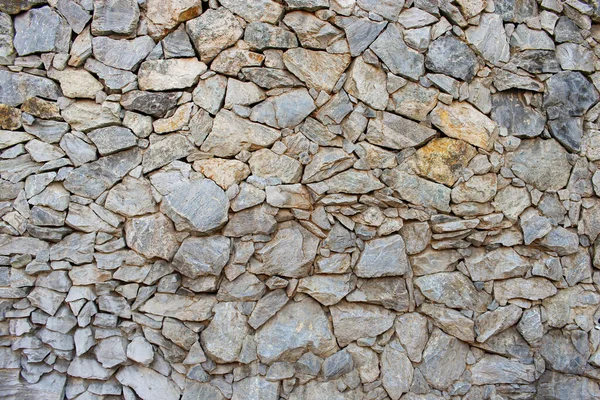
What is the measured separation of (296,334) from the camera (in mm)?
3143

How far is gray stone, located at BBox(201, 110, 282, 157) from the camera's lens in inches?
120

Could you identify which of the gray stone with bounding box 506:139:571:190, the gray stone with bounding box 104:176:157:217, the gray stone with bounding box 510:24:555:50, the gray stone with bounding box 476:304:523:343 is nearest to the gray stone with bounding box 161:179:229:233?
the gray stone with bounding box 104:176:157:217

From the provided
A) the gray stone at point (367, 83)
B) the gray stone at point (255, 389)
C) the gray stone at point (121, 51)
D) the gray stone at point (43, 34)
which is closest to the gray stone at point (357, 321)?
the gray stone at point (255, 389)

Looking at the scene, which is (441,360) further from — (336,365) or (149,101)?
(149,101)

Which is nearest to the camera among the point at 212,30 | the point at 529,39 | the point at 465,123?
the point at 212,30

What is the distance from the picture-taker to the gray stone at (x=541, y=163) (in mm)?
3309

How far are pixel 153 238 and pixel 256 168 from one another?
0.80 m

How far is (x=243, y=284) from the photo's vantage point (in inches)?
122

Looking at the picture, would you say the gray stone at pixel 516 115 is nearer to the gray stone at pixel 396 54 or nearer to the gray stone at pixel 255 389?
the gray stone at pixel 396 54

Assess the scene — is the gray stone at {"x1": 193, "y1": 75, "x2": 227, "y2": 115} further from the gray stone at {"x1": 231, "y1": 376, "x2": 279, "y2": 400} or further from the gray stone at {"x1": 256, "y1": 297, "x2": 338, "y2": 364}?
the gray stone at {"x1": 231, "y1": 376, "x2": 279, "y2": 400}

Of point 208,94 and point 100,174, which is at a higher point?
point 208,94

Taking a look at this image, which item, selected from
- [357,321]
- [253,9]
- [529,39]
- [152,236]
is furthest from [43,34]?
[529,39]

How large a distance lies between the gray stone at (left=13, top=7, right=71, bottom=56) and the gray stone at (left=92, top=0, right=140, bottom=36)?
0.68ft

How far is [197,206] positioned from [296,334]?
1072 millimetres
